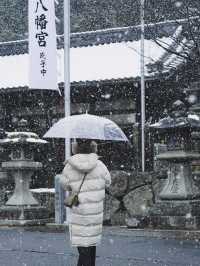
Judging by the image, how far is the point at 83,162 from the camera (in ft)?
17.4

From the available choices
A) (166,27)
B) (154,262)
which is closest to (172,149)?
(154,262)

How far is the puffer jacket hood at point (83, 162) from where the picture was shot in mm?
5277

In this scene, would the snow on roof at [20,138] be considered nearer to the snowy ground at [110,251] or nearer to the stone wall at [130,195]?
the stone wall at [130,195]

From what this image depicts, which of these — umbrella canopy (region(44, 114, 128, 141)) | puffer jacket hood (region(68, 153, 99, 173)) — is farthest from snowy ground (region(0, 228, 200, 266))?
puffer jacket hood (region(68, 153, 99, 173))

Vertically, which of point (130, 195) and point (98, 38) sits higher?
point (98, 38)

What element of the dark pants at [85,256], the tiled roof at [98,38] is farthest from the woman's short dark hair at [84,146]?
the tiled roof at [98,38]

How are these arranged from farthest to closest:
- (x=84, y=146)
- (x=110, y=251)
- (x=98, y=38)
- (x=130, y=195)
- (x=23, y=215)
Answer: (x=98, y=38), (x=23, y=215), (x=130, y=195), (x=110, y=251), (x=84, y=146)

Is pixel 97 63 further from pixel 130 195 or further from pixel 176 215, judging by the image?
pixel 176 215

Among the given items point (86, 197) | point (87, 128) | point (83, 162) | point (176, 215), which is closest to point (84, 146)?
point (83, 162)

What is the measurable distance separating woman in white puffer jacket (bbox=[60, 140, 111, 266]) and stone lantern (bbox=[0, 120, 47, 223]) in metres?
7.20

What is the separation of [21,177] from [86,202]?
299 inches

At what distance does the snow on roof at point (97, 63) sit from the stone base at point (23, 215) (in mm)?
5164

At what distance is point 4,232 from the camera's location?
11281 millimetres

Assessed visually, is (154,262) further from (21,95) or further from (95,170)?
(21,95)
